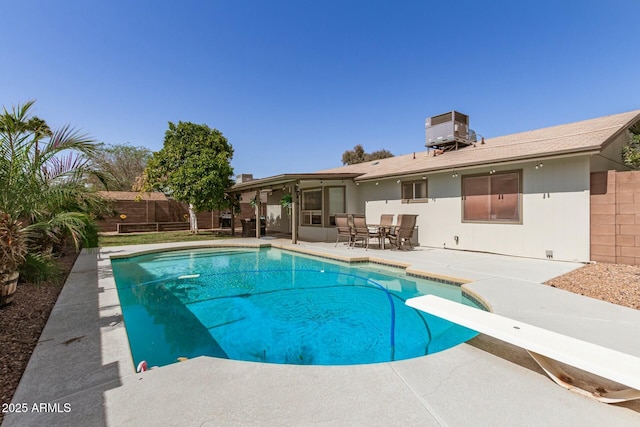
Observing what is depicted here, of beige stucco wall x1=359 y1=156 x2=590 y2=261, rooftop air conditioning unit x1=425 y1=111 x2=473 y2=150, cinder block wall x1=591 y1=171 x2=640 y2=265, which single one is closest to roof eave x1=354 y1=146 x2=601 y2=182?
beige stucco wall x1=359 y1=156 x2=590 y2=261

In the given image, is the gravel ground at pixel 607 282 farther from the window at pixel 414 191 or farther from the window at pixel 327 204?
the window at pixel 327 204

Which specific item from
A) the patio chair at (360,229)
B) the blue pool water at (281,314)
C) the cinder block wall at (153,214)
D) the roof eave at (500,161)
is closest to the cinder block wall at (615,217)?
the roof eave at (500,161)

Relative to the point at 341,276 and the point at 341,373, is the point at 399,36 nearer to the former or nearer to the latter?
the point at 341,276

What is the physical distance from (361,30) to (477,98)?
304 inches

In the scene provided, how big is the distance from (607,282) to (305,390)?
623cm

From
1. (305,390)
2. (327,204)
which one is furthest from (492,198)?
(305,390)

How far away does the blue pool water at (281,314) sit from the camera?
3.80m

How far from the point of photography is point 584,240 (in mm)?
7219

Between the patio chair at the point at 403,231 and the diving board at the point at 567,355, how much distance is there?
7.12 m

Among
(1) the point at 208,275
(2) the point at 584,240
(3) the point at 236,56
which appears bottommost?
(1) the point at 208,275

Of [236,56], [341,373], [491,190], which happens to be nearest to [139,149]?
[236,56]

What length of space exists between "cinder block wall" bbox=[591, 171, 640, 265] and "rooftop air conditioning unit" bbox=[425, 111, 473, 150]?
5.57 m

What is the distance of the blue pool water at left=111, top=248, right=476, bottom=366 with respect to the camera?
150 inches

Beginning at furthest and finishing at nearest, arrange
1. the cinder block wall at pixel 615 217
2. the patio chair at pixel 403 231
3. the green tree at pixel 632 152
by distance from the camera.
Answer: the patio chair at pixel 403 231, the green tree at pixel 632 152, the cinder block wall at pixel 615 217
